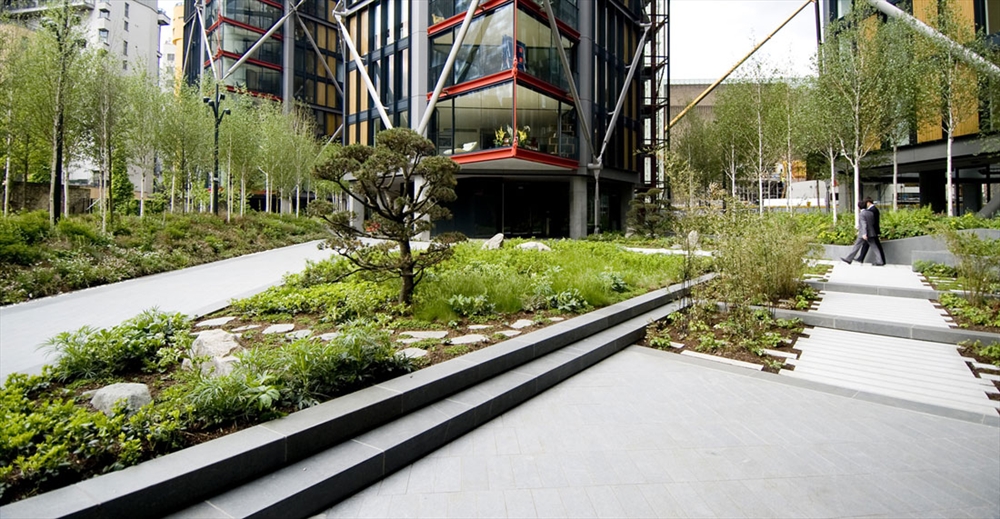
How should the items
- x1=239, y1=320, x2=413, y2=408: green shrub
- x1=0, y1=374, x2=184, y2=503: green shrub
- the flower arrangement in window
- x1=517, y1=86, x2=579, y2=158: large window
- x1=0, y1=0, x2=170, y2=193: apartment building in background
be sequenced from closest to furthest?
x1=0, y1=374, x2=184, y2=503: green shrub
x1=239, y1=320, x2=413, y2=408: green shrub
the flower arrangement in window
x1=517, y1=86, x2=579, y2=158: large window
x1=0, y1=0, x2=170, y2=193: apartment building in background

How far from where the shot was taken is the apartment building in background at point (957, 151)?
70.7 feet

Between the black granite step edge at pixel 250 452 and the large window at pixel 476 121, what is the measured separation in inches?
779

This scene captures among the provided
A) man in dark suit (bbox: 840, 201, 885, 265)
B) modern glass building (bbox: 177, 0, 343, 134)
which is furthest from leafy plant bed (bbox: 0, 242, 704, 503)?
modern glass building (bbox: 177, 0, 343, 134)

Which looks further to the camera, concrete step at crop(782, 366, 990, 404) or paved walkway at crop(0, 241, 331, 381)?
paved walkway at crop(0, 241, 331, 381)

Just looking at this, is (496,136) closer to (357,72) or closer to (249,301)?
(357,72)

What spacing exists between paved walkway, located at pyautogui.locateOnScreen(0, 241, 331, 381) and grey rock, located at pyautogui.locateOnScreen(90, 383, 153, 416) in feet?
7.60

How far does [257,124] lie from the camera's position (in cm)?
2834

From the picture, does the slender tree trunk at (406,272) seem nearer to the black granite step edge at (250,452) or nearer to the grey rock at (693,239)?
the black granite step edge at (250,452)

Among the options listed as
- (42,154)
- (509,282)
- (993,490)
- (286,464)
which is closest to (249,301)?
(509,282)

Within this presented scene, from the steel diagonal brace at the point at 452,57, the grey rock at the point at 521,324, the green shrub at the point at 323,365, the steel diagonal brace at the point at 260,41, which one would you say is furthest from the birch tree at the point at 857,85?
the steel diagonal brace at the point at 260,41

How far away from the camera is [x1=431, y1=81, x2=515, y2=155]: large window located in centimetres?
2364

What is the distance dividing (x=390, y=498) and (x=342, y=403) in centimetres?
83

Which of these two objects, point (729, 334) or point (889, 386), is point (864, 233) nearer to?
point (729, 334)

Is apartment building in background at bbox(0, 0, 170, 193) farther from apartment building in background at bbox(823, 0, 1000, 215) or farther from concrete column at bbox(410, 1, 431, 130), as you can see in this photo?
apartment building in background at bbox(823, 0, 1000, 215)
